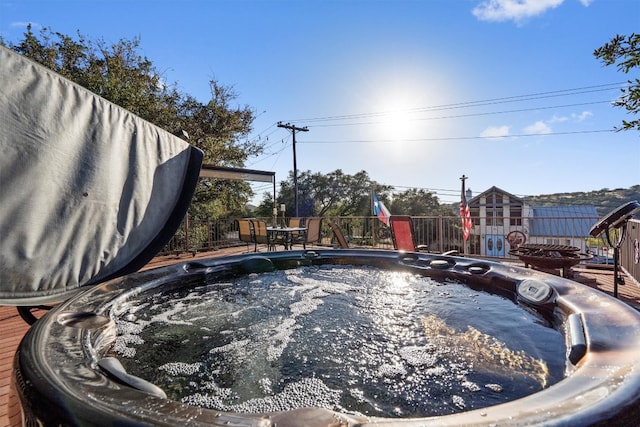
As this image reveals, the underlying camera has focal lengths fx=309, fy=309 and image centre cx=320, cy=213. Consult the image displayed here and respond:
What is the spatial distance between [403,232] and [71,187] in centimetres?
467

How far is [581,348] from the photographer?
3.72 feet

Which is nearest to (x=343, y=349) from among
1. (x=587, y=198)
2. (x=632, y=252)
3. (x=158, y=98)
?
(x=632, y=252)

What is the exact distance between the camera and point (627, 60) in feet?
10.3

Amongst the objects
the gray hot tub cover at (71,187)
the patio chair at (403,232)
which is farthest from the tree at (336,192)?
the gray hot tub cover at (71,187)

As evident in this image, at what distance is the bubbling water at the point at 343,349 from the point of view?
1.15 m

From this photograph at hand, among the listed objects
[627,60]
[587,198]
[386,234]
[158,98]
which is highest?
[158,98]

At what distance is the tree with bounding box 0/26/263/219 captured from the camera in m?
7.70

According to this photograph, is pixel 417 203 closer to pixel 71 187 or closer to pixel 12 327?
pixel 12 327

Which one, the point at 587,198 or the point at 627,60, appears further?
the point at 587,198

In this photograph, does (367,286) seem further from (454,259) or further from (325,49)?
(325,49)

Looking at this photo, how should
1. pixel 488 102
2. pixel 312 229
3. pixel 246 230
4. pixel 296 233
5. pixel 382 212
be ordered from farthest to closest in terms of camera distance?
pixel 488 102, pixel 382 212, pixel 296 233, pixel 246 230, pixel 312 229

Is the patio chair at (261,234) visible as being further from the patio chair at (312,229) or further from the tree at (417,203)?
the tree at (417,203)

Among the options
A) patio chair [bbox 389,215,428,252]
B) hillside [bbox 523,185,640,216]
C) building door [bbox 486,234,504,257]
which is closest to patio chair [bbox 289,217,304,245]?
patio chair [bbox 389,215,428,252]

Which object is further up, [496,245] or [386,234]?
[386,234]
